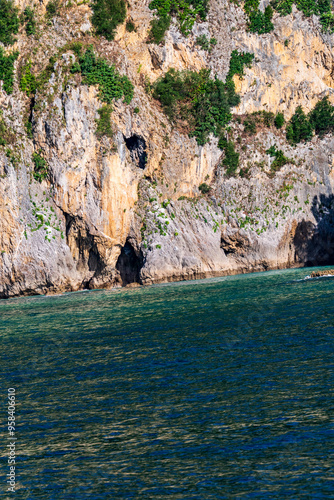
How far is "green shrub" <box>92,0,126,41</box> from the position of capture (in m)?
57.6

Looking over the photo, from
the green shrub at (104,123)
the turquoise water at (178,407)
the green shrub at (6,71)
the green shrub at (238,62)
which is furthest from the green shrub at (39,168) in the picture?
the turquoise water at (178,407)

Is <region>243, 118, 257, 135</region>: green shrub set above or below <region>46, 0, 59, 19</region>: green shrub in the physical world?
below

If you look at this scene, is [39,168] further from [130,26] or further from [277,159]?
[277,159]

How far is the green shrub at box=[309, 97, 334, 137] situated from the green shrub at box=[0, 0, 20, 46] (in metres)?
37.9

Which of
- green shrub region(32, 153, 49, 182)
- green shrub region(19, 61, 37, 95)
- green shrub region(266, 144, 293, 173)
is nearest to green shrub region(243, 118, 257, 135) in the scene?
green shrub region(266, 144, 293, 173)

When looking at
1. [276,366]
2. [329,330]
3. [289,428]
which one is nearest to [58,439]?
[289,428]

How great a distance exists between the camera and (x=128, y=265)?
5741 cm

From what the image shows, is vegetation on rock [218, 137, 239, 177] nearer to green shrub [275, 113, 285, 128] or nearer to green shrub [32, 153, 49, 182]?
green shrub [275, 113, 285, 128]

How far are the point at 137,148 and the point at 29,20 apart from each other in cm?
1757

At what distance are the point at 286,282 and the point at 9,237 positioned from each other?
85.1 ft

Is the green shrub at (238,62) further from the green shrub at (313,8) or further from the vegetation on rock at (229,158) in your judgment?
the vegetation on rock at (229,158)

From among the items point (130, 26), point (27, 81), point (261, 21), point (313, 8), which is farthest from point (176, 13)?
point (27, 81)

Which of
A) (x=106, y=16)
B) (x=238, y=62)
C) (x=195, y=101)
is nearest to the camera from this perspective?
(x=106, y=16)

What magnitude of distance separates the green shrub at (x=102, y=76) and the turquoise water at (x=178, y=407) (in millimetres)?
34863
